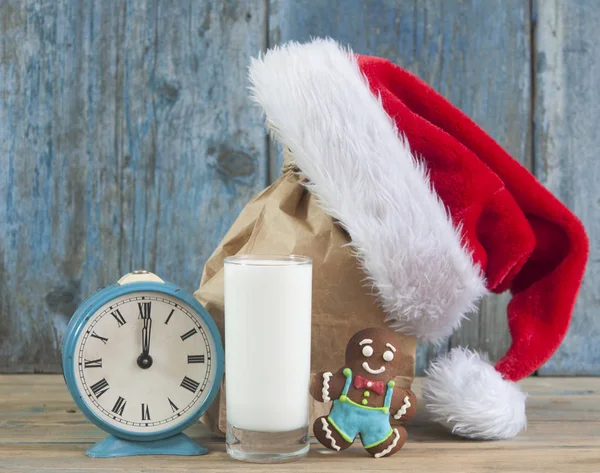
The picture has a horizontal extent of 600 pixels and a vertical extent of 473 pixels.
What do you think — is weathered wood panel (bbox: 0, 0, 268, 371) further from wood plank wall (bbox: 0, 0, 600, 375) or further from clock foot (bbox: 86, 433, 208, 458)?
clock foot (bbox: 86, 433, 208, 458)

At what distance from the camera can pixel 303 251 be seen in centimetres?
87

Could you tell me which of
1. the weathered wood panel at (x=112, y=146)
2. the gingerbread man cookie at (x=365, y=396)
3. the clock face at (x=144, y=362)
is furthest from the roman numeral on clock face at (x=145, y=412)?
the weathered wood panel at (x=112, y=146)

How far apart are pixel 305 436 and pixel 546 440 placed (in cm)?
30

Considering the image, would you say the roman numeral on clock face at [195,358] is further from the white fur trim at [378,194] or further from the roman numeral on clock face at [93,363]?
the white fur trim at [378,194]

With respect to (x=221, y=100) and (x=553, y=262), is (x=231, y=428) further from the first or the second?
(x=221, y=100)

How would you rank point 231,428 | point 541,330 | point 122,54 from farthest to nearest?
point 122,54 → point 541,330 → point 231,428

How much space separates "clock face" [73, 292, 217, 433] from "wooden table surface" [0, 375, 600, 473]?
48 mm

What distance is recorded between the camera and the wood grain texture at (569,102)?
128 cm

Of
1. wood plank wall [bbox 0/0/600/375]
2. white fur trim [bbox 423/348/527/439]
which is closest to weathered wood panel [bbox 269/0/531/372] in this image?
wood plank wall [bbox 0/0/600/375]

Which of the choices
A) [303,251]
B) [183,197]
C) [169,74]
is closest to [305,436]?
[303,251]

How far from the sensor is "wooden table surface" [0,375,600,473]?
77 centimetres

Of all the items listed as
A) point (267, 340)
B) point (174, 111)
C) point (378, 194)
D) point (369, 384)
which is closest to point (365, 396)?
point (369, 384)

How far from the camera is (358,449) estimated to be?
2.73ft

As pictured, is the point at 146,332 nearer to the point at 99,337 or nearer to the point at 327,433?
the point at 99,337
